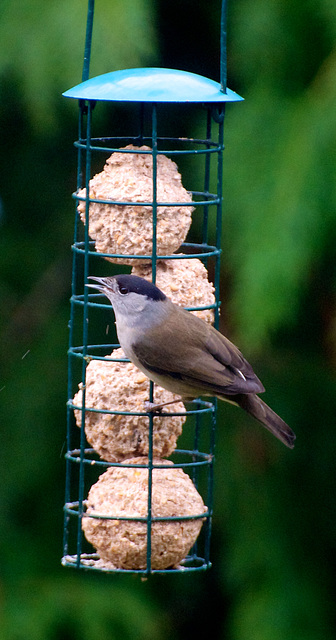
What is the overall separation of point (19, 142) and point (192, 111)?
1.12 metres

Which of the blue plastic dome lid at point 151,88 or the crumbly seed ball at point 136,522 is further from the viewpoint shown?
the crumbly seed ball at point 136,522

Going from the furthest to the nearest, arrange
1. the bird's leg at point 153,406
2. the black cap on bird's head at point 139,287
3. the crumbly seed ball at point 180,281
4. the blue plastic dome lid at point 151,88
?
the crumbly seed ball at point 180,281 < the bird's leg at point 153,406 < the black cap on bird's head at point 139,287 < the blue plastic dome lid at point 151,88

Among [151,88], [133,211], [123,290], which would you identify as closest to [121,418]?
[123,290]

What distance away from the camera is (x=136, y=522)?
3.97 m

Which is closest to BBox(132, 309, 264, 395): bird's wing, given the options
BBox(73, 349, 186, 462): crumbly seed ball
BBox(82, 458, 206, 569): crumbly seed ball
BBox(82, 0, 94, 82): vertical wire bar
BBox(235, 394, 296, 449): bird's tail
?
BBox(235, 394, 296, 449): bird's tail

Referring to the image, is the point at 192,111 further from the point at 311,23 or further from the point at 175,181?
the point at 175,181

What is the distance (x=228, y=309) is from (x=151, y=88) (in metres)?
1.89

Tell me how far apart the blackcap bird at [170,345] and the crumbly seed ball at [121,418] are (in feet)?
0.45

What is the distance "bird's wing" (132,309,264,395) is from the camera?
12.7ft

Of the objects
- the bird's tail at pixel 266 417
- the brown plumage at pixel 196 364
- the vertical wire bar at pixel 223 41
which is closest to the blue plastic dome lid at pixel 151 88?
the vertical wire bar at pixel 223 41

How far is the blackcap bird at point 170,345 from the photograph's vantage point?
3842 mm

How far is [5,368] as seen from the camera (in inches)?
243

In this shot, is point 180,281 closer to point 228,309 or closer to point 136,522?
point 136,522

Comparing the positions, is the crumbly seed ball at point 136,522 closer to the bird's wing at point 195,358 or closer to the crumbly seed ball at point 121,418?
the crumbly seed ball at point 121,418
